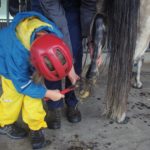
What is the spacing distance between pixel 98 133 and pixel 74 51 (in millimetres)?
556

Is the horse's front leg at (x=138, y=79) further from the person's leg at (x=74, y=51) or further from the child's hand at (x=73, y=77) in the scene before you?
the child's hand at (x=73, y=77)

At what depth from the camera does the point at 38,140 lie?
2.34 m

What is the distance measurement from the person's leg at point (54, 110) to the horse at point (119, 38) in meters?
0.24

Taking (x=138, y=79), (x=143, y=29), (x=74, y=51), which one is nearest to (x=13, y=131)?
(x=74, y=51)

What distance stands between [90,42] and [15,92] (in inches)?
21.4

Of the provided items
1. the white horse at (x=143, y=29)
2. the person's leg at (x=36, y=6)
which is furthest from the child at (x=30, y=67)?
the white horse at (x=143, y=29)

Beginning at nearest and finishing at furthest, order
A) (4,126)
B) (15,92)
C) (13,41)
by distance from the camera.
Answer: (13,41) → (15,92) → (4,126)

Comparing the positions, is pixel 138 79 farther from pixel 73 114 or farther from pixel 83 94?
pixel 83 94

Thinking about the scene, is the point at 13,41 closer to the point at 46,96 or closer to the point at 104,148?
the point at 46,96

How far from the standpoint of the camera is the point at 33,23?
218 centimetres

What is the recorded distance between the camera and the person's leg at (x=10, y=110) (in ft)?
7.72

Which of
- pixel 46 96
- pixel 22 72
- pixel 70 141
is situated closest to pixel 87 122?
pixel 70 141

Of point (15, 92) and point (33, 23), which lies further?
point (15, 92)

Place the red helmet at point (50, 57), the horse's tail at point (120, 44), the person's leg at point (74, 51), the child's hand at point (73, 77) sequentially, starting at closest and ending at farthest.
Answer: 1. the red helmet at point (50, 57)
2. the horse's tail at point (120, 44)
3. the child's hand at point (73, 77)
4. the person's leg at point (74, 51)
